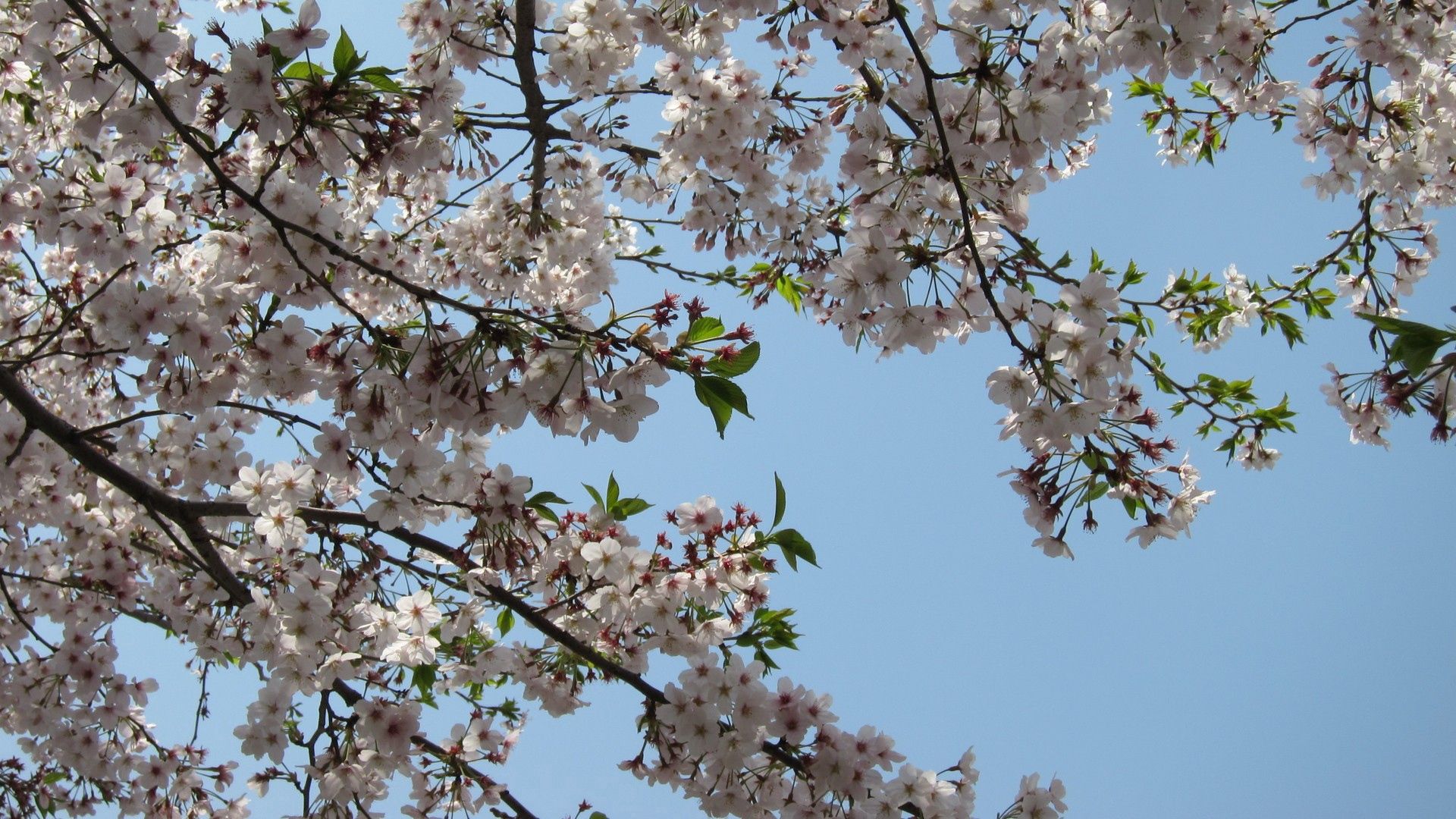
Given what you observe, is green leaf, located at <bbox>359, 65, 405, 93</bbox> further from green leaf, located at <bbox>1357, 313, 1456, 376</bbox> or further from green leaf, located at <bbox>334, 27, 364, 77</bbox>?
green leaf, located at <bbox>1357, 313, 1456, 376</bbox>

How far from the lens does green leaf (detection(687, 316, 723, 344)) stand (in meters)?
2.51

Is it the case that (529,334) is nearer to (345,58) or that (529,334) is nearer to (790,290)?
(345,58)

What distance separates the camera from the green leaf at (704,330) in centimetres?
251

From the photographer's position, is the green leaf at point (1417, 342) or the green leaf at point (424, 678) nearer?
the green leaf at point (1417, 342)

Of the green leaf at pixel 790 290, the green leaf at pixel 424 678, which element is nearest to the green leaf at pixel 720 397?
the green leaf at pixel 424 678

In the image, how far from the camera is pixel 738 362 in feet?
8.17

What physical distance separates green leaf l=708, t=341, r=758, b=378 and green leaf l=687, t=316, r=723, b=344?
9 cm

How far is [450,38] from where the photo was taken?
479 cm

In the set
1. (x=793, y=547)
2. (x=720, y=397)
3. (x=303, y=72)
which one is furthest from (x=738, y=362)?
(x=303, y=72)

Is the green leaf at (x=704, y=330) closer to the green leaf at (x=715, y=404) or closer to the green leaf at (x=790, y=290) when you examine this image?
the green leaf at (x=715, y=404)

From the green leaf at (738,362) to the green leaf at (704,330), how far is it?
9 centimetres

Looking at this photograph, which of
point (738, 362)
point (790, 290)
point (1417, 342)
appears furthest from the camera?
point (790, 290)

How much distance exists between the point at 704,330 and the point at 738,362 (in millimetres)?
148

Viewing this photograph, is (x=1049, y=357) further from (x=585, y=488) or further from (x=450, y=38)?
(x=450, y=38)
